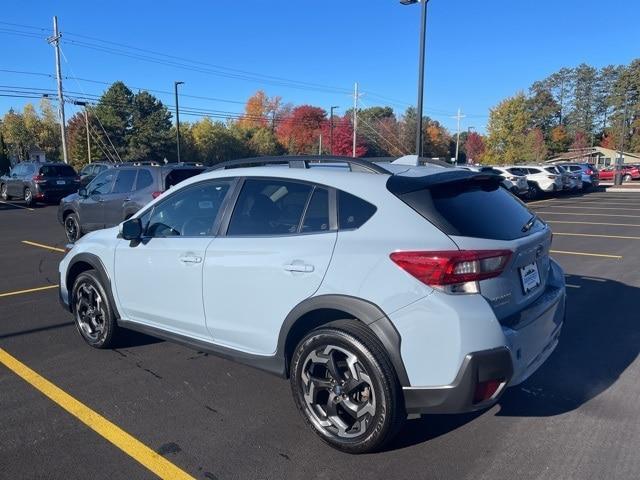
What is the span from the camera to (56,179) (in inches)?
821

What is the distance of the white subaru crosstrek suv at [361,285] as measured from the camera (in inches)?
106

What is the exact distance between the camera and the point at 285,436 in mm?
3184

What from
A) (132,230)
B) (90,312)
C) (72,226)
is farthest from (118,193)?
(132,230)

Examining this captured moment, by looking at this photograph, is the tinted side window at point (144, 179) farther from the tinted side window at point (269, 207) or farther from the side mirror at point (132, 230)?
the tinted side window at point (269, 207)

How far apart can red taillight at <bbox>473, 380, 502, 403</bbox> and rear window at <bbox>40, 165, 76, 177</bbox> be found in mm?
21679

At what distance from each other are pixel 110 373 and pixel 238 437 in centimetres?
152

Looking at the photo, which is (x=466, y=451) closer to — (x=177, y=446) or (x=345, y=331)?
(x=345, y=331)

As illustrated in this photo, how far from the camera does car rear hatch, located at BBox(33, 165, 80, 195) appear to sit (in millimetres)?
20438

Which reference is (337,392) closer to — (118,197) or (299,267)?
(299,267)

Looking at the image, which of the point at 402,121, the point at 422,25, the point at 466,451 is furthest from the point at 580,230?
the point at 402,121

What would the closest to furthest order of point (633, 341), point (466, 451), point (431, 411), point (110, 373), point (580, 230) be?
point (431, 411) < point (466, 451) < point (110, 373) < point (633, 341) < point (580, 230)

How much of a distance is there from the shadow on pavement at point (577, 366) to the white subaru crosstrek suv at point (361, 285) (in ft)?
1.71

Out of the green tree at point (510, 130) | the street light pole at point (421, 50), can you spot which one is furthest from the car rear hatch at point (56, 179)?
the green tree at point (510, 130)

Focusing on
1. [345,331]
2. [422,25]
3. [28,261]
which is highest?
[422,25]
